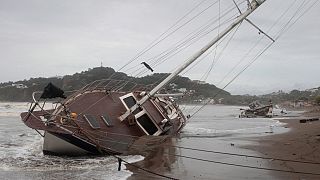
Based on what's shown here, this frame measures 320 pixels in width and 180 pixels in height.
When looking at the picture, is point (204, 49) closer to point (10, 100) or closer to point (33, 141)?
point (33, 141)

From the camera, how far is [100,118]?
19.8 meters

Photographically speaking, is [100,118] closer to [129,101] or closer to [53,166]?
[129,101]

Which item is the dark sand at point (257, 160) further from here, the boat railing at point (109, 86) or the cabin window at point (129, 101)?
the boat railing at point (109, 86)

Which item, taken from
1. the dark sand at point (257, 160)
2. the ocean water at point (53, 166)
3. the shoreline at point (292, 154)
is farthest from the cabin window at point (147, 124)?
the shoreline at point (292, 154)

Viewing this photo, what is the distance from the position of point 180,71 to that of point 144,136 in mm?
3622

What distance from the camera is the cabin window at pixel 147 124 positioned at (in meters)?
Result: 21.3

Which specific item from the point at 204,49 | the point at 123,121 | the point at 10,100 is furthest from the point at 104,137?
the point at 10,100

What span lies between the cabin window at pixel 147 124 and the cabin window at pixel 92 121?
8.21 feet

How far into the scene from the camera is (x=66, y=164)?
55.7ft

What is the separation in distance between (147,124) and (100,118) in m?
2.84

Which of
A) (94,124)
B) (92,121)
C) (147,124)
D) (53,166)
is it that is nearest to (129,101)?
(147,124)

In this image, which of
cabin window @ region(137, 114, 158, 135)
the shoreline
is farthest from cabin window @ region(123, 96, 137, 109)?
the shoreline

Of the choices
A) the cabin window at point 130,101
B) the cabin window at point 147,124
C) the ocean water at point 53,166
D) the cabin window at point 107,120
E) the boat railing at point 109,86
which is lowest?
the ocean water at point 53,166

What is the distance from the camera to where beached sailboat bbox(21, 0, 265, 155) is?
1808 cm
